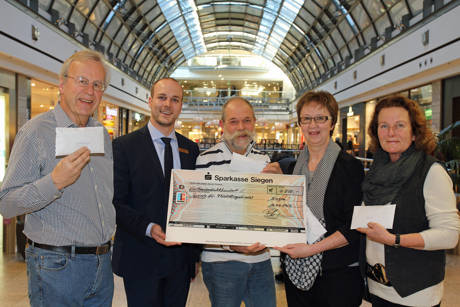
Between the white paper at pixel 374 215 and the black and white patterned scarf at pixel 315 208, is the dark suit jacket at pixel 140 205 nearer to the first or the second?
the black and white patterned scarf at pixel 315 208

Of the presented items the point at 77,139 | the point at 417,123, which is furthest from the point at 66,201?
the point at 417,123

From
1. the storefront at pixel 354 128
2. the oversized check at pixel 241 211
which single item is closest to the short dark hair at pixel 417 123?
the oversized check at pixel 241 211

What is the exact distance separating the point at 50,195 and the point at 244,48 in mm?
33918

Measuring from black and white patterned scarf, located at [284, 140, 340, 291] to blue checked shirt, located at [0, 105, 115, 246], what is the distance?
1.10m

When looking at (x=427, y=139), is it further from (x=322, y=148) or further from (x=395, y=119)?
(x=322, y=148)

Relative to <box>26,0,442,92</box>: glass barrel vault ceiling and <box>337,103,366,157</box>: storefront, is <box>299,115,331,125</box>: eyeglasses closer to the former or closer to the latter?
<box>26,0,442,92</box>: glass barrel vault ceiling

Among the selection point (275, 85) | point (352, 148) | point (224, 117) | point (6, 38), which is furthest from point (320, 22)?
point (275, 85)

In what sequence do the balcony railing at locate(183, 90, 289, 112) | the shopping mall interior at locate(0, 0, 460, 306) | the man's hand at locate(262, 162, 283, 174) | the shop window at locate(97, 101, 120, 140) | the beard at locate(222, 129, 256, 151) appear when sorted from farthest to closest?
the balcony railing at locate(183, 90, 289, 112) < the shop window at locate(97, 101, 120, 140) < the shopping mall interior at locate(0, 0, 460, 306) < the beard at locate(222, 129, 256, 151) < the man's hand at locate(262, 162, 283, 174)

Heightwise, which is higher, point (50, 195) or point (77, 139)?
point (77, 139)

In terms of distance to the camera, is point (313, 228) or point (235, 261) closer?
point (313, 228)

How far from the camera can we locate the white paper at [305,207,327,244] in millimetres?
1799

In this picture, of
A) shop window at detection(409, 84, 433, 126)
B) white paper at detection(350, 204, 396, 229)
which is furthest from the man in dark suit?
shop window at detection(409, 84, 433, 126)

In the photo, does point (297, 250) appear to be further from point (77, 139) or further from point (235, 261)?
point (77, 139)

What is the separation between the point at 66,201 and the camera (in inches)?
66.7
